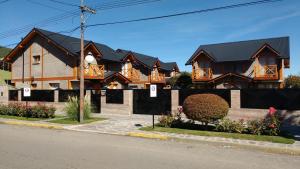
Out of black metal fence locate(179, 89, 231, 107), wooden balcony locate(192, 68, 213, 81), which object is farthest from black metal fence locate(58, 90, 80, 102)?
wooden balcony locate(192, 68, 213, 81)

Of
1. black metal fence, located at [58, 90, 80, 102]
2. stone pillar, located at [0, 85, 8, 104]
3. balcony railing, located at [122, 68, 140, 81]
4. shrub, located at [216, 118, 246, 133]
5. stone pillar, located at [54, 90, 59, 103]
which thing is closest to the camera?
shrub, located at [216, 118, 246, 133]

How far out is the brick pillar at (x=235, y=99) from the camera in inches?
657

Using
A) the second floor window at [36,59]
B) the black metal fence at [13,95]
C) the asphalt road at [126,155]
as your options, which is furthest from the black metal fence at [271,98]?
the second floor window at [36,59]

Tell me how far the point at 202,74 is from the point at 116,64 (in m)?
10.3

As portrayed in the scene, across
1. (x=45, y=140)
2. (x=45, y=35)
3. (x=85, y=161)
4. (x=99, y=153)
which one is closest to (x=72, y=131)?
(x=45, y=140)

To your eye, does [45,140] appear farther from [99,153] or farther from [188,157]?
[188,157]

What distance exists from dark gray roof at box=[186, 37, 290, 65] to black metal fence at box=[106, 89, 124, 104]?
668 inches

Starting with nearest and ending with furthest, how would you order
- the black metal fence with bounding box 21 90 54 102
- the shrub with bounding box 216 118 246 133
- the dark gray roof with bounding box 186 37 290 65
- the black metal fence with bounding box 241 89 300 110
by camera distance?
the shrub with bounding box 216 118 246 133 → the black metal fence with bounding box 241 89 300 110 → the black metal fence with bounding box 21 90 54 102 → the dark gray roof with bounding box 186 37 290 65

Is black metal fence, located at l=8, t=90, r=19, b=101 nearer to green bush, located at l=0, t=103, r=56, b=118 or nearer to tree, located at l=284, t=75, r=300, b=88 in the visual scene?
green bush, located at l=0, t=103, r=56, b=118

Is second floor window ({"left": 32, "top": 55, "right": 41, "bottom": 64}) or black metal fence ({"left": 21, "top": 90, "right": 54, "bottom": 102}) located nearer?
black metal fence ({"left": 21, "top": 90, "right": 54, "bottom": 102})

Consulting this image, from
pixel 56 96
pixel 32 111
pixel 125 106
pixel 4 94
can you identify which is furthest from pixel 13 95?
pixel 125 106

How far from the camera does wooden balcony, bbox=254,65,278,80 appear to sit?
31.5m

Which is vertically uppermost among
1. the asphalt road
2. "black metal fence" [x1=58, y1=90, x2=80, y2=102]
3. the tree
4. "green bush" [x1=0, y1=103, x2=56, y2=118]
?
the tree

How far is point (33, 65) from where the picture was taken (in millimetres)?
31812
